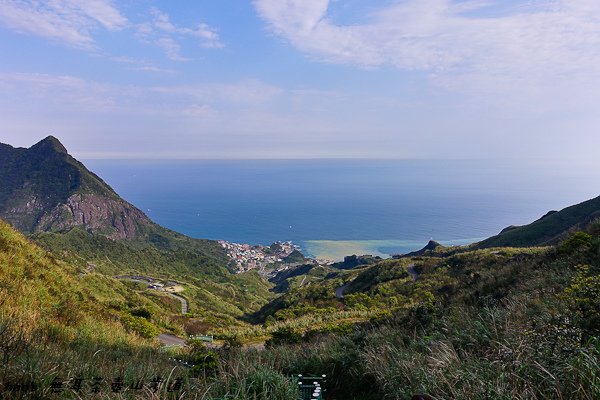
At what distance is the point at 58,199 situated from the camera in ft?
452

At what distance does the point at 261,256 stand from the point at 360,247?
4210 cm

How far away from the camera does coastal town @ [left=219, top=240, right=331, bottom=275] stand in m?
113

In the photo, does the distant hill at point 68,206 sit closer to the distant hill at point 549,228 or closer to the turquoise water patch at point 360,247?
the turquoise water patch at point 360,247

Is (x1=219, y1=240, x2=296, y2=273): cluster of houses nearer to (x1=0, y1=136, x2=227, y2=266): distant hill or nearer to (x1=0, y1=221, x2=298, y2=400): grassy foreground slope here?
(x1=0, y1=136, x2=227, y2=266): distant hill

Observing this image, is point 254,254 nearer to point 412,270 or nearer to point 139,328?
point 412,270

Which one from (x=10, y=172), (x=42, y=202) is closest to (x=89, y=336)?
(x=42, y=202)

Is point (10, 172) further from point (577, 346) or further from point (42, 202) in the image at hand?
point (577, 346)

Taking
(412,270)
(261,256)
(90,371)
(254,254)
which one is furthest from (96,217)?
(90,371)

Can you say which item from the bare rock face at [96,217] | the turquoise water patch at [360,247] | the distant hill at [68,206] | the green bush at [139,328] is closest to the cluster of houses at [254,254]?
the distant hill at [68,206]

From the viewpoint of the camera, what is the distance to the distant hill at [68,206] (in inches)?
4931

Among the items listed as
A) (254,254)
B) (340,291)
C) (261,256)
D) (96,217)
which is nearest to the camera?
(340,291)

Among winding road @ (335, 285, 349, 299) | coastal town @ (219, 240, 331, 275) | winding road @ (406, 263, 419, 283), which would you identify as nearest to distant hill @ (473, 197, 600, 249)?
winding road @ (406, 263, 419, 283)

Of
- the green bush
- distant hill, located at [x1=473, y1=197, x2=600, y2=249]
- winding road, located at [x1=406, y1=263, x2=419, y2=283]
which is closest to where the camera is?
the green bush

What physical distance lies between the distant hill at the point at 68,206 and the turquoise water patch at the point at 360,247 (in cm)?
3897
